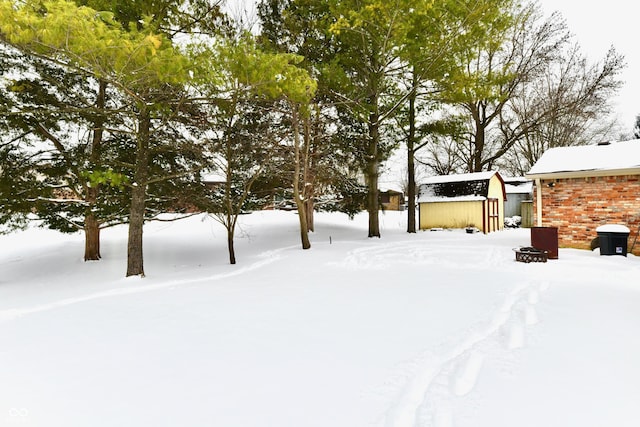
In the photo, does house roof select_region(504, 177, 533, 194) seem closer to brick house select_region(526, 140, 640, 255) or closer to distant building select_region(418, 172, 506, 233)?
distant building select_region(418, 172, 506, 233)

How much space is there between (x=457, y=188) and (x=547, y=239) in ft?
30.8

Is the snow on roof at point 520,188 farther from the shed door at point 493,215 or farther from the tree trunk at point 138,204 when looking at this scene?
→ the tree trunk at point 138,204

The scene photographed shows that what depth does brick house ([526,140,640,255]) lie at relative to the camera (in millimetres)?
10812

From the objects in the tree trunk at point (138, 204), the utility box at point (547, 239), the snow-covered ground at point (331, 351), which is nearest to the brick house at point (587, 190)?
the utility box at point (547, 239)

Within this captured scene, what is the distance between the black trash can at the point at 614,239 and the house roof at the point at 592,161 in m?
1.87

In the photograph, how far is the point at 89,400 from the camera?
8.92ft

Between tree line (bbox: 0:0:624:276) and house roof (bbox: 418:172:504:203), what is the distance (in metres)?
3.18

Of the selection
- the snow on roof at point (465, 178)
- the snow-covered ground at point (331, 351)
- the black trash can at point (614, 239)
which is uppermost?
the snow on roof at point (465, 178)

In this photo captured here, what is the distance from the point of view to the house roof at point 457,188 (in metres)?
18.4

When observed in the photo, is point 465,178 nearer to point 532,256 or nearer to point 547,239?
point 547,239

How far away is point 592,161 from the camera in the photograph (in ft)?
38.0

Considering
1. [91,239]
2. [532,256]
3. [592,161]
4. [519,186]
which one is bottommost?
[532,256]

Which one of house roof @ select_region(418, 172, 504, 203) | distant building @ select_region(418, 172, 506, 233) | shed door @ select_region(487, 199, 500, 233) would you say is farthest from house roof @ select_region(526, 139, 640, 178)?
shed door @ select_region(487, 199, 500, 233)

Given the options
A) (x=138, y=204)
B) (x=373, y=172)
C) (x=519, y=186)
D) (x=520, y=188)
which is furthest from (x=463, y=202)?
(x=138, y=204)
